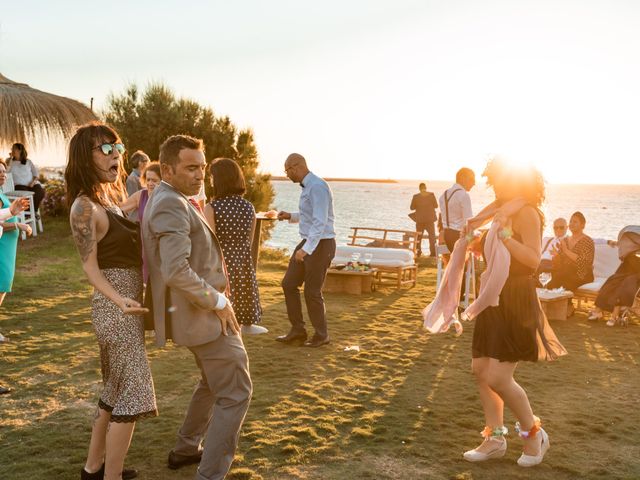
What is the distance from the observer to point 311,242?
649 cm

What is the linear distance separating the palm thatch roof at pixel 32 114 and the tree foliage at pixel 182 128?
3659 millimetres

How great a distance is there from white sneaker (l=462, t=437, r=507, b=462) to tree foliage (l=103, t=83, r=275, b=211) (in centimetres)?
1650

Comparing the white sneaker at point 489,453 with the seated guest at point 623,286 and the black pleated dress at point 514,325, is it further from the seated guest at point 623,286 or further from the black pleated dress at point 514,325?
the seated guest at point 623,286

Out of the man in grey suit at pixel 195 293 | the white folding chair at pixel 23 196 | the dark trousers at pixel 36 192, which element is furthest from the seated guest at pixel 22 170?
the man in grey suit at pixel 195 293

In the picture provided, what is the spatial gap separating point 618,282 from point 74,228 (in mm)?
8119

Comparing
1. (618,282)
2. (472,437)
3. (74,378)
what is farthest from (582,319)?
(74,378)

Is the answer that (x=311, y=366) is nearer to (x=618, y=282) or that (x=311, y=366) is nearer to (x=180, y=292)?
(x=180, y=292)

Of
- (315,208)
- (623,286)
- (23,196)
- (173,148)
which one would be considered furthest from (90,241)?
(23,196)

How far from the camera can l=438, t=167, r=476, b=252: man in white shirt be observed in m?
8.65

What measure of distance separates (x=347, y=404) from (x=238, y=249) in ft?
4.84

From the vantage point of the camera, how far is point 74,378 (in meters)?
5.66

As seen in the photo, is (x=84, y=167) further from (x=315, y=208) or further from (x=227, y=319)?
(x=315, y=208)

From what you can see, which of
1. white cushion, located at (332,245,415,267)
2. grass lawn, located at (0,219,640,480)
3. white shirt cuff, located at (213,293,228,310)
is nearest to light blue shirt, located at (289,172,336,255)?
grass lawn, located at (0,219,640,480)

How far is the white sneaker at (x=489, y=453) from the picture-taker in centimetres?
409
